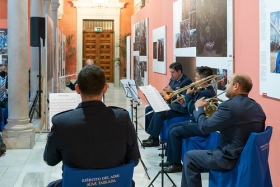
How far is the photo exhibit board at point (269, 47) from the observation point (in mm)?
4133

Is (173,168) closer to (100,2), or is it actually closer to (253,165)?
(253,165)

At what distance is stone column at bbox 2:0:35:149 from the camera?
21.7ft

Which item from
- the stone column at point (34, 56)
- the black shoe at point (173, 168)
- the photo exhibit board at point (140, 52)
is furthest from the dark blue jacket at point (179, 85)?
the photo exhibit board at point (140, 52)

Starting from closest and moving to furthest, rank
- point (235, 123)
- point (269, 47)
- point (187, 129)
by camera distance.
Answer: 1. point (235, 123)
2. point (269, 47)
3. point (187, 129)

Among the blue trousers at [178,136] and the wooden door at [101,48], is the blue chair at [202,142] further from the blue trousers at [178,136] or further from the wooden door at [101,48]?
the wooden door at [101,48]

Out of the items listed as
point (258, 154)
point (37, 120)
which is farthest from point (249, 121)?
point (37, 120)

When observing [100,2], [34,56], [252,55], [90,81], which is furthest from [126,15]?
[90,81]

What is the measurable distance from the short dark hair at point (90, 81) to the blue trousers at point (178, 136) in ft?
9.55

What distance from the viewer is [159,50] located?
10.7 meters

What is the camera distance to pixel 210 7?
6.43 m

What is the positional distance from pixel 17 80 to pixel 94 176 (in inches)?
190

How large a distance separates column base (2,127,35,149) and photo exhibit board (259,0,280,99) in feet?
12.8

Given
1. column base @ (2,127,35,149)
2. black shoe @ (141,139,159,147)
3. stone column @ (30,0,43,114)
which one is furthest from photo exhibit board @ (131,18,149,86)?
column base @ (2,127,35,149)

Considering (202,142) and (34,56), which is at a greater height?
(34,56)
